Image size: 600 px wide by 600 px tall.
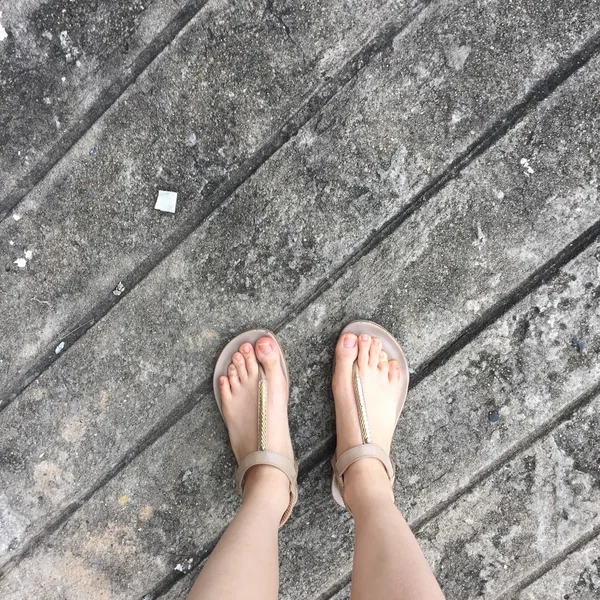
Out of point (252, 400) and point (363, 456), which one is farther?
point (252, 400)

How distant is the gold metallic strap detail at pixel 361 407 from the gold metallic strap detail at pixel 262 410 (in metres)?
0.26

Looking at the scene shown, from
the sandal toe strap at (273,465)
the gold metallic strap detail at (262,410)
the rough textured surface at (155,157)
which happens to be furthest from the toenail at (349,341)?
the rough textured surface at (155,157)

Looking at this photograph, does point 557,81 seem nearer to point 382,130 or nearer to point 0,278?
point 382,130

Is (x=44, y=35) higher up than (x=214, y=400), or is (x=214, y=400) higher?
(x=44, y=35)

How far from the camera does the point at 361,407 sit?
127 centimetres

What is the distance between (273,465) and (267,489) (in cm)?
6

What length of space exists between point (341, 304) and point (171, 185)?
58 cm

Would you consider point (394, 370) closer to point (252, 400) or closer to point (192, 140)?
point (252, 400)

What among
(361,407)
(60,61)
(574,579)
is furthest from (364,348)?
(60,61)

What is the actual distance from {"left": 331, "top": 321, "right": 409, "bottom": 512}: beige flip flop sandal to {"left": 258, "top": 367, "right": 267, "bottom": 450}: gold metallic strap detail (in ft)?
0.71

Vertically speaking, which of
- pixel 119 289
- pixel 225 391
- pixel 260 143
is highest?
pixel 260 143

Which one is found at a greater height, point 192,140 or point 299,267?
point 192,140

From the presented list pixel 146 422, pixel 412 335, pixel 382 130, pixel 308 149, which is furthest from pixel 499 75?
pixel 146 422

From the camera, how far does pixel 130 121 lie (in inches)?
49.8
